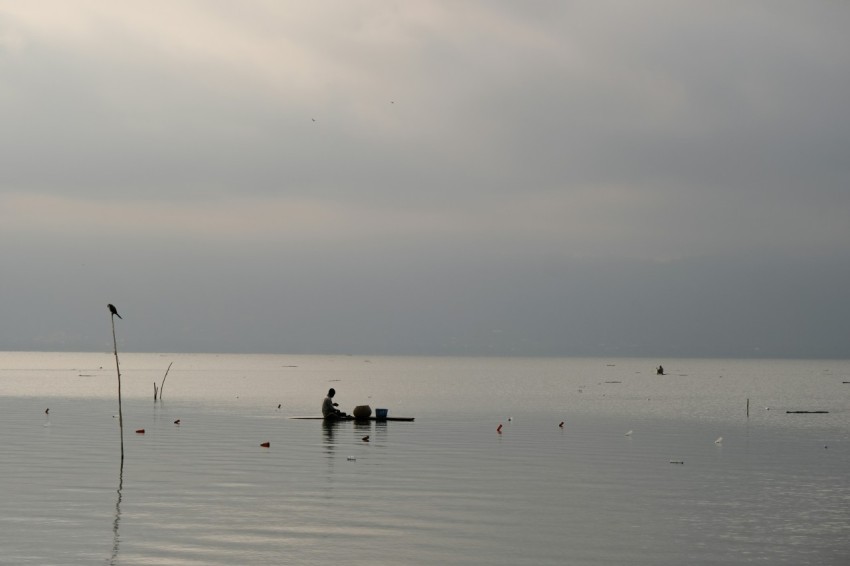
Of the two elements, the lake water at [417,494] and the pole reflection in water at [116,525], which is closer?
the pole reflection in water at [116,525]

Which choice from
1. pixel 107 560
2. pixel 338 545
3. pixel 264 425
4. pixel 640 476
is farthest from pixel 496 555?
pixel 264 425

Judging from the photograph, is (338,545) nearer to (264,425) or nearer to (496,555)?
(496,555)

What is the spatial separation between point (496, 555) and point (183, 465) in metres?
18.8

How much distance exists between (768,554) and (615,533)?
369 centimetres

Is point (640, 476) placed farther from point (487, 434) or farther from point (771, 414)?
point (771, 414)

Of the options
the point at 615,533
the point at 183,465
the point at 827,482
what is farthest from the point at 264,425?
the point at 615,533

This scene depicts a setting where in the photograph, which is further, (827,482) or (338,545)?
(827,482)

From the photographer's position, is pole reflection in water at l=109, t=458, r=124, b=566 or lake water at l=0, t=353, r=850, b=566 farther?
lake water at l=0, t=353, r=850, b=566

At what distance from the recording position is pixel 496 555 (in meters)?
21.2

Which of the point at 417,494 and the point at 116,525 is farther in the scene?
the point at 417,494

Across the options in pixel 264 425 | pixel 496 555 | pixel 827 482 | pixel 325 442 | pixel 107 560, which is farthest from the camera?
pixel 264 425

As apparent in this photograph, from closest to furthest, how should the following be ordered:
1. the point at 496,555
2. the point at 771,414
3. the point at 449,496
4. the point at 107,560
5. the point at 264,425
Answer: the point at 107,560, the point at 496,555, the point at 449,496, the point at 264,425, the point at 771,414

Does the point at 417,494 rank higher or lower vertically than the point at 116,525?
higher

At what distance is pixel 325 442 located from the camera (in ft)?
153
